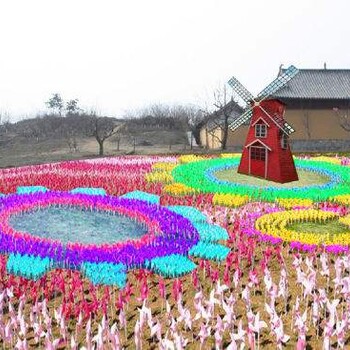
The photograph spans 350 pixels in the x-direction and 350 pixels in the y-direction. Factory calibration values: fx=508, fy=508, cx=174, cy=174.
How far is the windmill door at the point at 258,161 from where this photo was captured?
58.2ft

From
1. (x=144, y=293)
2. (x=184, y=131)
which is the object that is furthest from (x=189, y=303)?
(x=184, y=131)

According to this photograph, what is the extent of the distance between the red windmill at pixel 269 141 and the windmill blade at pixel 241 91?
3.1 inches

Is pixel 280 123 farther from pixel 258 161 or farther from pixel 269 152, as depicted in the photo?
pixel 258 161

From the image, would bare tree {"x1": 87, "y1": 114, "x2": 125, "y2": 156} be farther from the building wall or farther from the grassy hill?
the building wall

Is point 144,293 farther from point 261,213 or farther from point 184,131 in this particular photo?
point 184,131

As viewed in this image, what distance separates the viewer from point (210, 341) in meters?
6.52

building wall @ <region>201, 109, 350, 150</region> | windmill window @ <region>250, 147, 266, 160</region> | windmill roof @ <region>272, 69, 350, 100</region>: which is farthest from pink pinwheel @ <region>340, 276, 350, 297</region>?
windmill roof @ <region>272, 69, 350, 100</region>

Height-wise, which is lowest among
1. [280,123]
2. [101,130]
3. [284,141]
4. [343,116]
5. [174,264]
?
[174,264]

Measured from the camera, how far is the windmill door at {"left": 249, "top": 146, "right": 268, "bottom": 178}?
17750 mm

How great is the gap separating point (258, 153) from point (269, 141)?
26.9 inches

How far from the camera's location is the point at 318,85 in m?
42.3

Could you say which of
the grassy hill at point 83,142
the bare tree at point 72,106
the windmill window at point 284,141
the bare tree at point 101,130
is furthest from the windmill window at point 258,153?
the bare tree at point 72,106

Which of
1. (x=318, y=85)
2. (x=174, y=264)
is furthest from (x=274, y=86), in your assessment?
(x=318, y=85)

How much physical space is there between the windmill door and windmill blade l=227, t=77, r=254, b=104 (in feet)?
6.36
